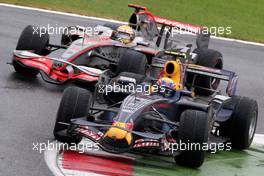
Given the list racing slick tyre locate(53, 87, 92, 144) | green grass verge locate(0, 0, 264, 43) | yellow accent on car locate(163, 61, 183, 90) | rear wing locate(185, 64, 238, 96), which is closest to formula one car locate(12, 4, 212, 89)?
rear wing locate(185, 64, 238, 96)

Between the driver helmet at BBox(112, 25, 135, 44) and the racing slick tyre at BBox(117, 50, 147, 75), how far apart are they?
1379 mm

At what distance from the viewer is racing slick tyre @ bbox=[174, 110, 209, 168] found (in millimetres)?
9812

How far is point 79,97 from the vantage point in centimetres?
1023

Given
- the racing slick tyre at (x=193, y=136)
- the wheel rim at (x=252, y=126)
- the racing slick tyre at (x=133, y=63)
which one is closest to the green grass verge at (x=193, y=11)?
the racing slick tyre at (x=133, y=63)

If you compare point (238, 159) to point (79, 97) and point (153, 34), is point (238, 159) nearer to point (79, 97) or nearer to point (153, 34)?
point (79, 97)

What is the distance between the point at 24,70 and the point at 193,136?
5.64 m

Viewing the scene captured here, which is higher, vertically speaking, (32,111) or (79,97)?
(79,97)

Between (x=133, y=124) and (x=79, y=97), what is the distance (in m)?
0.82

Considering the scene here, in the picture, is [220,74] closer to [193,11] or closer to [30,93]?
[30,93]

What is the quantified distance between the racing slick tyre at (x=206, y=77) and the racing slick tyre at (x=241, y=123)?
174 centimetres

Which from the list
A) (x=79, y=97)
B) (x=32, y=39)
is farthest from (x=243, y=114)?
(x=32, y=39)
